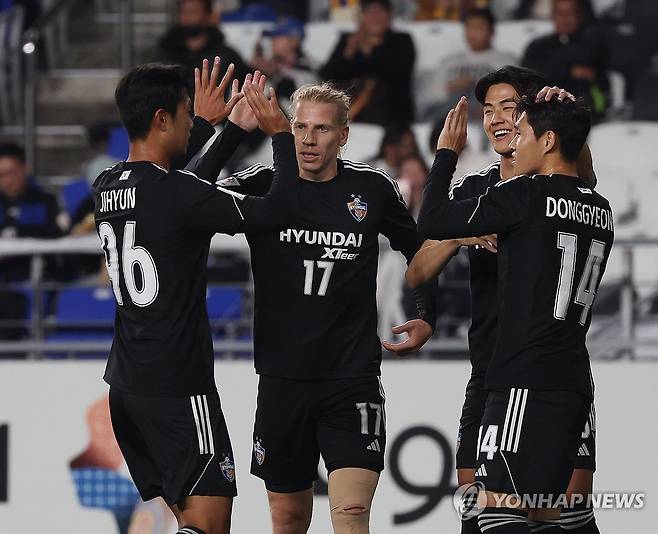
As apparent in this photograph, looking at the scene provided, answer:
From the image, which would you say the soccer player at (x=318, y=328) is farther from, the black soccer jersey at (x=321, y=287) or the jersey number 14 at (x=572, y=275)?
the jersey number 14 at (x=572, y=275)

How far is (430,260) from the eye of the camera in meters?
5.53

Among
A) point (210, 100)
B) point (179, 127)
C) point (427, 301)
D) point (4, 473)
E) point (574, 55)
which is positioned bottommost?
point (4, 473)

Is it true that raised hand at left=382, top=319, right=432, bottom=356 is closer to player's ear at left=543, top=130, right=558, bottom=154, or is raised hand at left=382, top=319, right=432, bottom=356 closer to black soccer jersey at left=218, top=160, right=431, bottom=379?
black soccer jersey at left=218, top=160, right=431, bottom=379

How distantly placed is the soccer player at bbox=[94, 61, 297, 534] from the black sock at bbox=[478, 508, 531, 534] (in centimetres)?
93

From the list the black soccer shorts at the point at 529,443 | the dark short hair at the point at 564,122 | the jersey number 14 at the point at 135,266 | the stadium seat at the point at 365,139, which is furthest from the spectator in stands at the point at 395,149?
the black soccer shorts at the point at 529,443

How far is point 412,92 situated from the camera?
1148 cm

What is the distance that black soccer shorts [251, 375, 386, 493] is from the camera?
17.8ft

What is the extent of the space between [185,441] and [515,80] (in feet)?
6.43

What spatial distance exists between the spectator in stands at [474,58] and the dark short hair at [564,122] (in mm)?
6311

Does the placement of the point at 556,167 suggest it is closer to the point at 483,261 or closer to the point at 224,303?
the point at 483,261

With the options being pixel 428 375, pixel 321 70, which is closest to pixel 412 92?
pixel 321 70

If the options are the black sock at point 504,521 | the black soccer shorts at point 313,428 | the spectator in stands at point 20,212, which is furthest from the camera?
the spectator in stands at point 20,212

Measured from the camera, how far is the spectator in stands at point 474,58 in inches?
445

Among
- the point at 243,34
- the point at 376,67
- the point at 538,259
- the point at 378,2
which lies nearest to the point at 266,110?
the point at 538,259
